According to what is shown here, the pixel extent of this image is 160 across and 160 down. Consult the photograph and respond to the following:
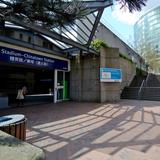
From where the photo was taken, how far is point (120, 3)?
3.14 meters

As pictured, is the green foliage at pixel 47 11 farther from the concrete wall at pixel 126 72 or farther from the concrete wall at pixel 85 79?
the concrete wall at pixel 126 72

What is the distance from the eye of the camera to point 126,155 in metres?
4.80

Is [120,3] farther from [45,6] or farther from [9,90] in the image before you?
[9,90]

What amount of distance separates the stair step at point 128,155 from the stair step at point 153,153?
137 mm

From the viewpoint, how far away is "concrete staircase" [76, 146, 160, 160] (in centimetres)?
464

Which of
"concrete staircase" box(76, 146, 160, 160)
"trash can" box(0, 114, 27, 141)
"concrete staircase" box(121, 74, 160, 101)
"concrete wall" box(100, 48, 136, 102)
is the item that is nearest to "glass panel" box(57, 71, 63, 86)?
"concrete wall" box(100, 48, 136, 102)

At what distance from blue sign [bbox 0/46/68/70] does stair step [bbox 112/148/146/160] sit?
8519 millimetres

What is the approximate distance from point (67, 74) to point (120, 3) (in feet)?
45.5

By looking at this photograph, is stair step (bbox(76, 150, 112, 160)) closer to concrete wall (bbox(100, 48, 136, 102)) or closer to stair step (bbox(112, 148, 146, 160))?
stair step (bbox(112, 148, 146, 160))

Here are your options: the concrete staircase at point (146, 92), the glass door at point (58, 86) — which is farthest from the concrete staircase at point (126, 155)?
the concrete staircase at point (146, 92)

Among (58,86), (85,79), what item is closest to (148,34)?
(85,79)

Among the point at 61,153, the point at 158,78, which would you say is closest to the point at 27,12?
the point at 61,153

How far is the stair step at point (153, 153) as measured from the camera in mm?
4684

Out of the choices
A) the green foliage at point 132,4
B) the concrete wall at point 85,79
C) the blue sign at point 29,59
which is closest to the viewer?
the green foliage at point 132,4
